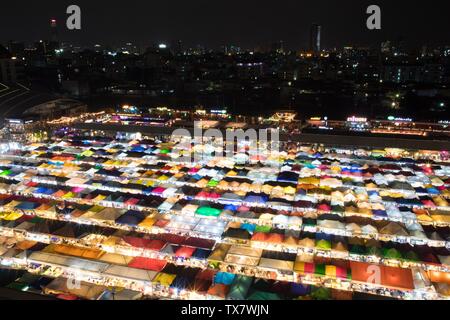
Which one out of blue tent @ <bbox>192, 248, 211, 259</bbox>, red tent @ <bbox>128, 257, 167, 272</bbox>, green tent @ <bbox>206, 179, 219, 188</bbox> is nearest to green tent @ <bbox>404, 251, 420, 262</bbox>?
blue tent @ <bbox>192, 248, 211, 259</bbox>

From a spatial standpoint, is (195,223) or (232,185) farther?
(232,185)

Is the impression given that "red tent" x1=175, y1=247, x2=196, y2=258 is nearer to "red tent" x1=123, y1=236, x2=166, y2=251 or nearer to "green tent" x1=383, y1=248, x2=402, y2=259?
"red tent" x1=123, y1=236, x2=166, y2=251

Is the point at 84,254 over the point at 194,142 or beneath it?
beneath

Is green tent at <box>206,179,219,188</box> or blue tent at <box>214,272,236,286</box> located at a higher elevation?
green tent at <box>206,179,219,188</box>

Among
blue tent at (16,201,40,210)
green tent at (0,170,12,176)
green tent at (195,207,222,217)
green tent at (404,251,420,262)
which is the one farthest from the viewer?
green tent at (0,170,12,176)

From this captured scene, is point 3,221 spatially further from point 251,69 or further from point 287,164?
point 251,69

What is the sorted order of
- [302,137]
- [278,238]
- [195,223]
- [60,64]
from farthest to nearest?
[60,64] < [302,137] < [195,223] < [278,238]

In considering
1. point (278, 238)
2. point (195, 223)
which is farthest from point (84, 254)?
point (278, 238)
